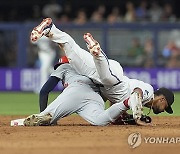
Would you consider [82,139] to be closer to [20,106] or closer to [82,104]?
[82,104]

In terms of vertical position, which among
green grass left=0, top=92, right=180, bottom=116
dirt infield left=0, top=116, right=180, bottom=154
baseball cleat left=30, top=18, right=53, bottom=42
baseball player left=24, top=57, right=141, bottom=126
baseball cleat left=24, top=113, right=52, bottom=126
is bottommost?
green grass left=0, top=92, right=180, bottom=116

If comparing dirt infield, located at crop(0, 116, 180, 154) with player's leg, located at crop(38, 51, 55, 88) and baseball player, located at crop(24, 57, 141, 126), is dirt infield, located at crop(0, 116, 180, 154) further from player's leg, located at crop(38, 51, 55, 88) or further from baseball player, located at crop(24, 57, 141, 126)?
player's leg, located at crop(38, 51, 55, 88)

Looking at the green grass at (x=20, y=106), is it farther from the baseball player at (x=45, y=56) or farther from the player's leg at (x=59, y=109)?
the player's leg at (x=59, y=109)

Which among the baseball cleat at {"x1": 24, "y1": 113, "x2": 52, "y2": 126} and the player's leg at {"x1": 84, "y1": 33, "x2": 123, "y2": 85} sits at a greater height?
the player's leg at {"x1": 84, "y1": 33, "x2": 123, "y2": 85}

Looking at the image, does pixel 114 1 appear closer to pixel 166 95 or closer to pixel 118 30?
pixel 118 30

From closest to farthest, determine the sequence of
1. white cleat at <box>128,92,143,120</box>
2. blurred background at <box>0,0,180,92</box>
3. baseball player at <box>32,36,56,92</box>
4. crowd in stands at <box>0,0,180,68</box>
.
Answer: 1. white cleat at <box>128,92,143,120</box>
2. baseball player at <box>32,36,56,92</box>
3. blurred background at <box>0,0,180,92</box>
4. crowd in stands at <box>0,0,180,68</box>

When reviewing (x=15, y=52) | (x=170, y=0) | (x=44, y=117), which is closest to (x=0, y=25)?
(x=15, y=52)

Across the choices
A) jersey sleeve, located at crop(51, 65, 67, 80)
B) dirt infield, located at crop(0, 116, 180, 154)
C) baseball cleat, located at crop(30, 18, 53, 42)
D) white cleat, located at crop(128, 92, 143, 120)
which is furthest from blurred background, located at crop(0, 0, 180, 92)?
white cleat, located at crop(128, 92, 143, 120)
